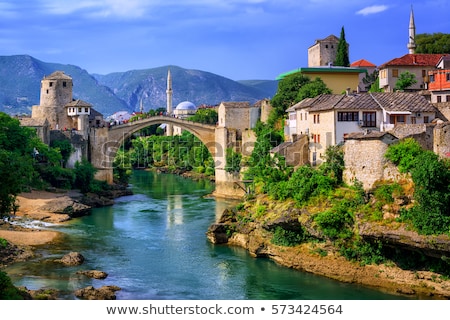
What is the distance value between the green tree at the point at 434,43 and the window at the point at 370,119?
18664 mm

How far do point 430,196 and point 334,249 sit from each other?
400cm

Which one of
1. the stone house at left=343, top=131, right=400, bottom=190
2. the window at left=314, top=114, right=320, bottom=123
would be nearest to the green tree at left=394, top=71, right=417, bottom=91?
the window at left=314, top=114, right=320, bottom=123

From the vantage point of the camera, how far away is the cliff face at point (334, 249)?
2111 cm

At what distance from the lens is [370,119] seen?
3023 centimetres

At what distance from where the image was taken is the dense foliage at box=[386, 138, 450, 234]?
21.3 metres

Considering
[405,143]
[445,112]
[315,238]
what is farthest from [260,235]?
[445,112]

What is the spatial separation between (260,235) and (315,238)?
2.93m

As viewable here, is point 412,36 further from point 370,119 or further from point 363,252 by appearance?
point 363,252

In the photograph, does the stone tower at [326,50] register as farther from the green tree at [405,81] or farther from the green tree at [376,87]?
the green tree at [405,81]

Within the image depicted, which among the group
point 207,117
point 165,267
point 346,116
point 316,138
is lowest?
point 165,267

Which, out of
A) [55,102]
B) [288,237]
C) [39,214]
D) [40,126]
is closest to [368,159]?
[288,237]

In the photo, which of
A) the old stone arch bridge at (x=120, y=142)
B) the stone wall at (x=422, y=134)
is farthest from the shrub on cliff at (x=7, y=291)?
the old stone arch bridge at (x=120, y=142)

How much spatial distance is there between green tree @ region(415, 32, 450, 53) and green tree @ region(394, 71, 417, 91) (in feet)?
27.1
